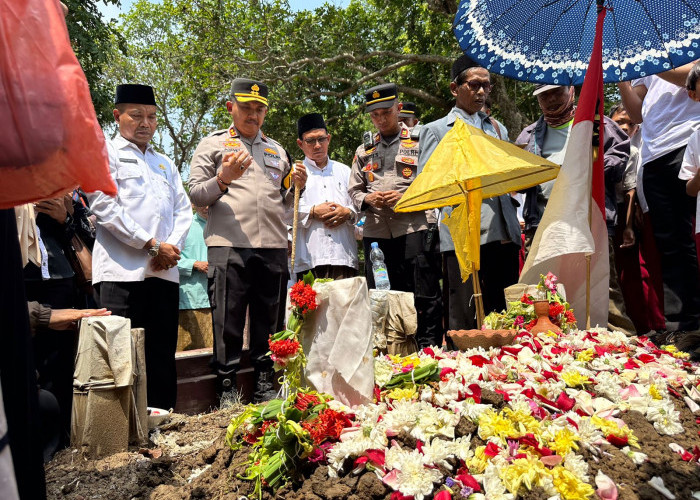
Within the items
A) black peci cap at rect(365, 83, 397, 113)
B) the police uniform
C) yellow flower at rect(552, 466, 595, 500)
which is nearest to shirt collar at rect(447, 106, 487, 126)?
black peci cap at rect(365, 83, 397, 113)

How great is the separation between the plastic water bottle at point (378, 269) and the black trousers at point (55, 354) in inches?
86.4

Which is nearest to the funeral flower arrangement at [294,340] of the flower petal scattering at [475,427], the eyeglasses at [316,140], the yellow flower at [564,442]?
the flower petal scattering at [475,427]

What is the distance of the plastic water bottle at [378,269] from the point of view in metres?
4.64

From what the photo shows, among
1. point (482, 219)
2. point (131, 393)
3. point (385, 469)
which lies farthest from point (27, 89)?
point (482, 219)

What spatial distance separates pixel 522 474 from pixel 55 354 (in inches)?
105

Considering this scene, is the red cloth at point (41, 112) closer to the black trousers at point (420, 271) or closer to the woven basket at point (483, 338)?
the woven basket at point (483, 338)

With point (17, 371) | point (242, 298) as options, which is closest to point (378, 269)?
point (242, 298)

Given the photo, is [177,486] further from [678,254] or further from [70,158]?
[678,254]

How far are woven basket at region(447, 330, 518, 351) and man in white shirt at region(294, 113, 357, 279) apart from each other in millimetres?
1797

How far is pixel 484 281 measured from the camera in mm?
4711

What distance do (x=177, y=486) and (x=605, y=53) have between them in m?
4.00

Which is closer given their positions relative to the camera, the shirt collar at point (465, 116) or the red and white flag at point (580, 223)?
the red and white flag at point (580, 223)

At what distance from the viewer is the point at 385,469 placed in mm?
2133

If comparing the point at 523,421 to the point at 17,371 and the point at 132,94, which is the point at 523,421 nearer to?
the point at 17,371
